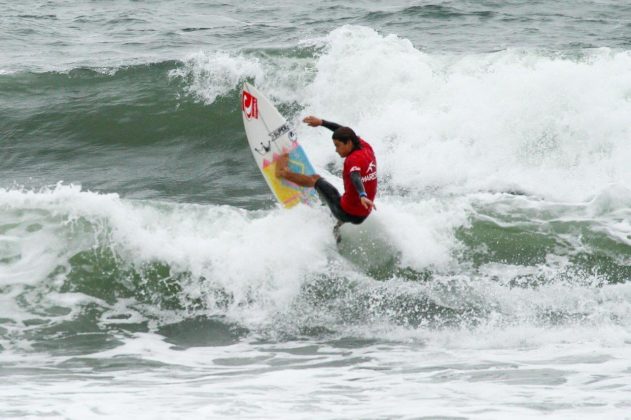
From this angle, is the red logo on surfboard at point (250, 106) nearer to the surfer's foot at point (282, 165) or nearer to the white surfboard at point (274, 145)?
the white surfboard at point (274, 145)

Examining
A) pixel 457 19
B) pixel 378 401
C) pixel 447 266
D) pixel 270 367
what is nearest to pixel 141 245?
pixel 270 367

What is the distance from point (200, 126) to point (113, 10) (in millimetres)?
7848

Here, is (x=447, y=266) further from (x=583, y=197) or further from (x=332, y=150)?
(x=332, y=150)

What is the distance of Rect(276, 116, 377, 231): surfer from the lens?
8.06m

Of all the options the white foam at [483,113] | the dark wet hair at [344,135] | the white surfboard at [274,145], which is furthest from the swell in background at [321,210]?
the dark wet hair at [344,135]

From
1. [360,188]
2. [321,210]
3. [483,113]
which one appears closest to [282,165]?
[321,210]

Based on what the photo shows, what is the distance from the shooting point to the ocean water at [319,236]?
652 cm

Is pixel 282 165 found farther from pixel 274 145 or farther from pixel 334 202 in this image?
pixel 334 202

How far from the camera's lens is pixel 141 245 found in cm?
895

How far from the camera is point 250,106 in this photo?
9594 mm

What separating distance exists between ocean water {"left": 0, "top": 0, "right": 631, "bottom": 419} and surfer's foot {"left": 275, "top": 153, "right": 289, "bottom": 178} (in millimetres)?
425

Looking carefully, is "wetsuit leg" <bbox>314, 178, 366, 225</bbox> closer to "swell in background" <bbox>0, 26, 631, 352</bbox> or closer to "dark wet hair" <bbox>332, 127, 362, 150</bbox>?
"swell in background" <bbox>0, 26, 631, 352</bbox>

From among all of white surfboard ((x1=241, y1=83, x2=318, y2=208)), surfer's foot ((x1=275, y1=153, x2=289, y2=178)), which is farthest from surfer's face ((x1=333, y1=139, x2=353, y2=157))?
surfer's foot ((x1=275, y1=153, x2=289, y2=178))

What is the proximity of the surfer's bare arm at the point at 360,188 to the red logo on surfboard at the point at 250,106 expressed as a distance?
2034 millimetres
